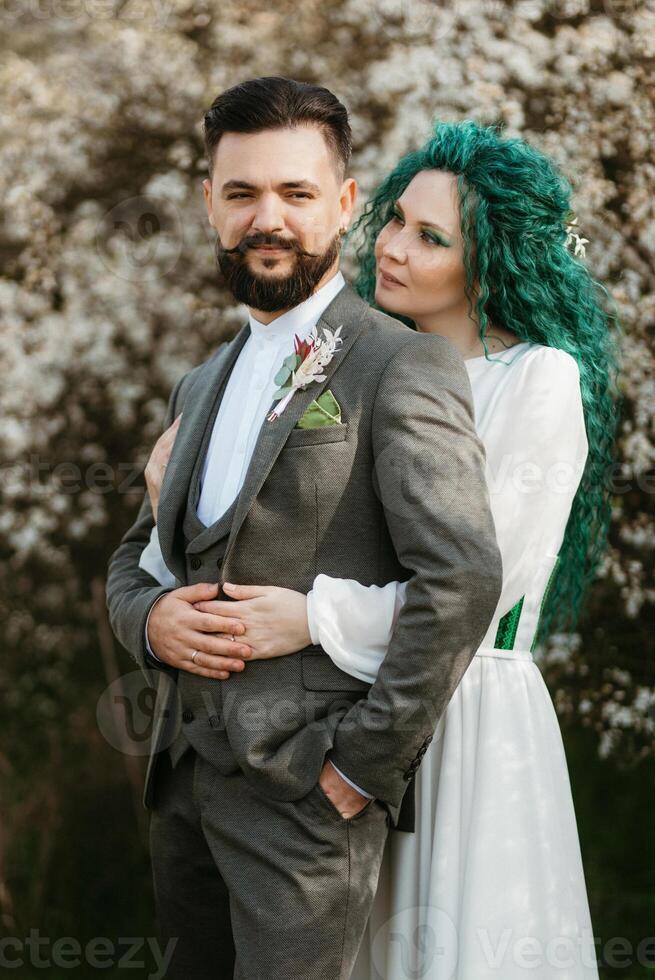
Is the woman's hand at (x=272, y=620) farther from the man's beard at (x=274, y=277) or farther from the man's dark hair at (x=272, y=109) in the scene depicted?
the man's dark hair at (x=272, y=109)

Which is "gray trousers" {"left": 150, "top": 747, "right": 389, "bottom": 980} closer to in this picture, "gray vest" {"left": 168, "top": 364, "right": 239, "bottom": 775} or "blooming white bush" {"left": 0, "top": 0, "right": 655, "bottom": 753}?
"gray vest" {"left": 168, "top": 364, "right": 239, "bottom": 775}

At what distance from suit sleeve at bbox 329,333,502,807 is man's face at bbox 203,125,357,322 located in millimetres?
340

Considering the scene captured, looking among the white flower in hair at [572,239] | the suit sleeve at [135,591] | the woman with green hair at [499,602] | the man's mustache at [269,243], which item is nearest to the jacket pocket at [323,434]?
the woman with green hair at [499,602]

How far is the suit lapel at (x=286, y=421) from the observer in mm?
2020

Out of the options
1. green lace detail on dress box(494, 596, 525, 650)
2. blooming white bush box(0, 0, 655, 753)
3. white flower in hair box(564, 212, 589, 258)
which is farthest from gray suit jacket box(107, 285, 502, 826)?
blooming white bush box(0, 0, 655, 753)

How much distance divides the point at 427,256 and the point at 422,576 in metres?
0.87

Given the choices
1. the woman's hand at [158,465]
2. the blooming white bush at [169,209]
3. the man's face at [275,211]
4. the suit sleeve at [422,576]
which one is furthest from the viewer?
the blooming white bush at [169,209]

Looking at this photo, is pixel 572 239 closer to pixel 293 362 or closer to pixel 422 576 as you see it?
pixel 293 362

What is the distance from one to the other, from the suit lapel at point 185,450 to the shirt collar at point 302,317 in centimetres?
15

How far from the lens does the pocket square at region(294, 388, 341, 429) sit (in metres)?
2.04

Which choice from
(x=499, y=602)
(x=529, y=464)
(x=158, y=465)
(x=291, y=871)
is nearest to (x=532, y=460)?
(x=529, y=464)

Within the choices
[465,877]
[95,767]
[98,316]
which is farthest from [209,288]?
[465,877]

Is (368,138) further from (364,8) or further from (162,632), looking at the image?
(162,632)

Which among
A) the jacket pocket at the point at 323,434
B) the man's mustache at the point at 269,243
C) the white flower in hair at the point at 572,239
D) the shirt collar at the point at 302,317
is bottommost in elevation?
the jacket pocket at the point at 323,434
